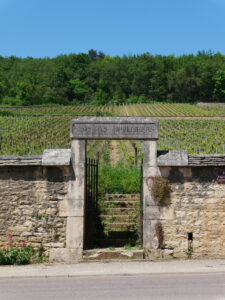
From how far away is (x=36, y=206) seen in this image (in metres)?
10.4

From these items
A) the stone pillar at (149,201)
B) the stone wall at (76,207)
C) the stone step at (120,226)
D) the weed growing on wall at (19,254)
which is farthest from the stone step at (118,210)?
the weed growing on wall at (19,254)

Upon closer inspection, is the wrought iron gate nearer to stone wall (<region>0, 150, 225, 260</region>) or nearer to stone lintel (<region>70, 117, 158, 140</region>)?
stone wall (<region>0, 150, 225, 260</region>)

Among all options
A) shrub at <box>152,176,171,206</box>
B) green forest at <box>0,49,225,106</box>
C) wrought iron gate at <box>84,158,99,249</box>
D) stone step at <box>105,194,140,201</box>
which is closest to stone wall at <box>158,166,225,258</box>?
shrub at <box>152,176,171,206</box>

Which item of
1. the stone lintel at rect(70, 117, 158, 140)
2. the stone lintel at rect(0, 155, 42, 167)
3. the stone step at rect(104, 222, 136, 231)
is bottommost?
the stone step at rect(104, 222, 136, 231)

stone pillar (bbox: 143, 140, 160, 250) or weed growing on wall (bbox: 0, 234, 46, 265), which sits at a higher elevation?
stone pillar (bbox: 143, 140, 160, 250)

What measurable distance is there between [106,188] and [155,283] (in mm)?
7054

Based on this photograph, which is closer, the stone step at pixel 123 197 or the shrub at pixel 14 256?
the shrub at pixel 14 256

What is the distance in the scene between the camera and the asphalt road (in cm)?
724

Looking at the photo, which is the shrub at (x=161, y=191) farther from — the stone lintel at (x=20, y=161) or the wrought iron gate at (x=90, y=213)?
the stone lintel at (x=20, y=161)

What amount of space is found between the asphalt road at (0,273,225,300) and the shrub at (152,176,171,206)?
2034 mm

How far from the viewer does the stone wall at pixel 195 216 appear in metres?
10.2

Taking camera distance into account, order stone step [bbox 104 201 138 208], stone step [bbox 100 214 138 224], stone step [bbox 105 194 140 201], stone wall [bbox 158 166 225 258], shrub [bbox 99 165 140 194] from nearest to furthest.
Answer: stone wall [bbox 158 166 225 258] → stone step [bbox 100 214 138 224] → stone step [bbox 104 201 138 208] → stone step [bbox 105 194 140 201] → shrub [bbox 99 165 140 194]

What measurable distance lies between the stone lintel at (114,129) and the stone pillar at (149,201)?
11.0 inches

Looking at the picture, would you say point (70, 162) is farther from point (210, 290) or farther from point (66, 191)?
point (210, 290)
